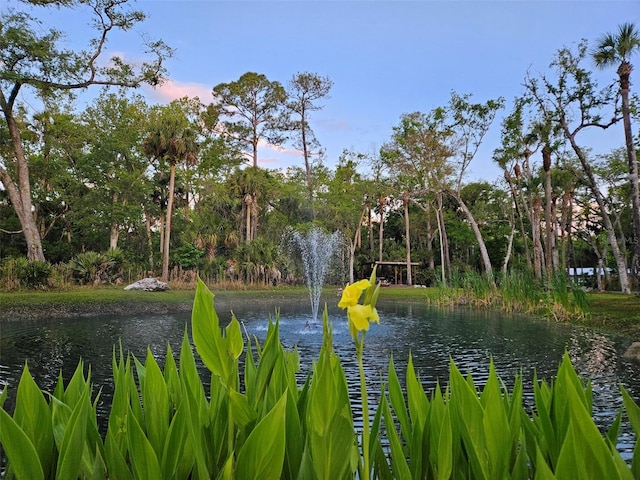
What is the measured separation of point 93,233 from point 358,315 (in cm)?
2633

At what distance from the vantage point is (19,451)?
85cm

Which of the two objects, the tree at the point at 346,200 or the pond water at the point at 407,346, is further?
the tree at the point at 346,200

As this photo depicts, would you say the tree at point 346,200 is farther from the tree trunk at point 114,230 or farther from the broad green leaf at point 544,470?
the broad green leaf at point 544,470

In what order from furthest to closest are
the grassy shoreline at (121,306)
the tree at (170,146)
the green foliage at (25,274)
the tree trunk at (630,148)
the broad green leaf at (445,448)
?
the tree at (170,146)
the green foliage at (25,274)
the tree trunk at (630,148)
the grassy shoreline at (121,306)
the broad green leaf at (445,448)

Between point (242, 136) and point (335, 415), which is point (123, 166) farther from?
point (335, 415)

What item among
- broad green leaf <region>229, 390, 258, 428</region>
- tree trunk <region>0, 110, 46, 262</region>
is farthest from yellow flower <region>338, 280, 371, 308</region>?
tree trunk <region>0, 110, 46, 262</region>

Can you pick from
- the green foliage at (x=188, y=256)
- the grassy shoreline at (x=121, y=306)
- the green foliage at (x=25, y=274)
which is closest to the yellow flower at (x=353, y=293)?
the grassy shoreline at (x=121, y=306)

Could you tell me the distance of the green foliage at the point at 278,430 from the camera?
2.60ft

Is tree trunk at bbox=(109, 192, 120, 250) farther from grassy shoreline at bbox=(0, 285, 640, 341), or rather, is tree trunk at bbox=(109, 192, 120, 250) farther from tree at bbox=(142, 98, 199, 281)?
grassy shoreline at bbox=(0, 285, 640, 341)

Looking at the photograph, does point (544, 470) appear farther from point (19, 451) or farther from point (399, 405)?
point (19, 451)

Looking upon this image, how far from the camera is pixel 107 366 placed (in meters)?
5.48

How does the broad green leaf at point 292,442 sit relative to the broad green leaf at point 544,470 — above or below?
below

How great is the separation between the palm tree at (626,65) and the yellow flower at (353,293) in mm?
14121

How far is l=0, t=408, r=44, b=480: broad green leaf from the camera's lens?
0.83m
